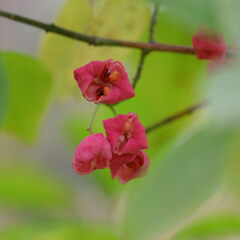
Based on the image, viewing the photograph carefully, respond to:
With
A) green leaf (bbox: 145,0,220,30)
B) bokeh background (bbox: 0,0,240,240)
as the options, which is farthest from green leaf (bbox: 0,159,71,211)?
green leaf (bbox: 145,0,220,30)

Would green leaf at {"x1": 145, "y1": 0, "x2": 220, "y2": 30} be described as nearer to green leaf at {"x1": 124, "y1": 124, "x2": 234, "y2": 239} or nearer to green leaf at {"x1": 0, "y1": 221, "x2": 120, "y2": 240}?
green leaf at {"x1": 124, "y1": 124, "x2": 234, "y2": 239}

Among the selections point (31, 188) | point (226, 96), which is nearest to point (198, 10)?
point (226, 96)

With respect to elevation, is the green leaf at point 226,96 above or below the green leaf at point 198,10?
below

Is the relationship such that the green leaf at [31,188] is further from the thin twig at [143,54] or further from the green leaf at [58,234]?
the thin twig at [143,54]

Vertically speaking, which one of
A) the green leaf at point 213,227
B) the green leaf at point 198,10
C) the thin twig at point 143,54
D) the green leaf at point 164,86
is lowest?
the green leaf at point 198,10

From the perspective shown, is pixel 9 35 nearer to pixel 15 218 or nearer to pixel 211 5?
pixel 15 218

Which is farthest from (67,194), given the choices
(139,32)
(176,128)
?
(139,32)

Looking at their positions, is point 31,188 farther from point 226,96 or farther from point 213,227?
point 226,96

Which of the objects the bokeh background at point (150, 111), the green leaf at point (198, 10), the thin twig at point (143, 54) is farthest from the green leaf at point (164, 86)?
the green leaf at point (198, 10)
